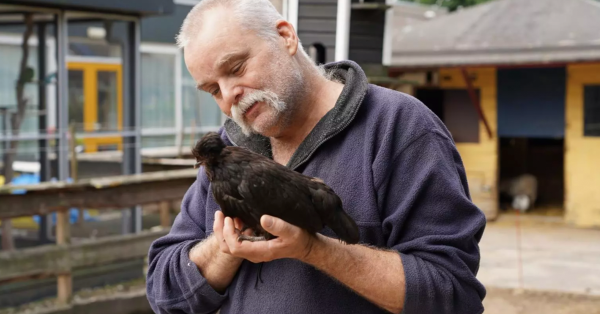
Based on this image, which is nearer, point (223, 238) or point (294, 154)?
point (223, 238)

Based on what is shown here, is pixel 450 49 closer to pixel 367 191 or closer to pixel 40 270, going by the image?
pixel 40 270

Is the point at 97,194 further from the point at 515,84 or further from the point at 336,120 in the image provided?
the point at 515,84

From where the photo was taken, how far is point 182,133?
49.3 feet

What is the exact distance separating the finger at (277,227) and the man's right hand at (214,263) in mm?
293

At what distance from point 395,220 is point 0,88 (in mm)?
7489

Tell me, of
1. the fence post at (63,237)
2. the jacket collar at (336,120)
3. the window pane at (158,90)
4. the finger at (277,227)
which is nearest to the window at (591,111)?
the window pane at (158,90)

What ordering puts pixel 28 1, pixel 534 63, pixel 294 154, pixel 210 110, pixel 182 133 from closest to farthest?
1. pixel 294 154
2. pixel 28 1
3. pixel 534 63
4. pixel 182 133
5. pixel 210 110

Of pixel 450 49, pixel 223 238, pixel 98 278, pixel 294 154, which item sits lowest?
pixel 98 278

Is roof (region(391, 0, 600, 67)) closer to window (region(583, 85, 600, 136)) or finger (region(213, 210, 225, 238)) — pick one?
window (region(583, 85, 600, 136))

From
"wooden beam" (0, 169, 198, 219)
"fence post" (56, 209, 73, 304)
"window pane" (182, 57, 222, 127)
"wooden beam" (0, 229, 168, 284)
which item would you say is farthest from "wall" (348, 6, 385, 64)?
"window pane" (182, 57, 222, 127)

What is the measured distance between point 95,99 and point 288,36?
10.3 m

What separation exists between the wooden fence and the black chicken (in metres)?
4.02

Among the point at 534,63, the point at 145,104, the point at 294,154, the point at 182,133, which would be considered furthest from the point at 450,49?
the point at 294,154

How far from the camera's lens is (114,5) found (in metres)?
7.93
